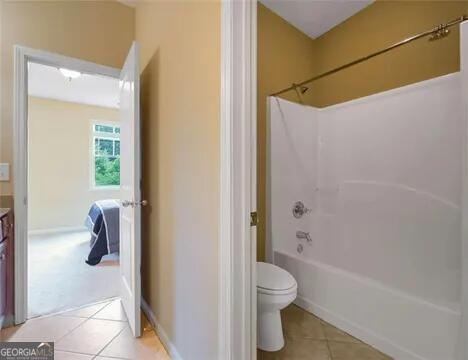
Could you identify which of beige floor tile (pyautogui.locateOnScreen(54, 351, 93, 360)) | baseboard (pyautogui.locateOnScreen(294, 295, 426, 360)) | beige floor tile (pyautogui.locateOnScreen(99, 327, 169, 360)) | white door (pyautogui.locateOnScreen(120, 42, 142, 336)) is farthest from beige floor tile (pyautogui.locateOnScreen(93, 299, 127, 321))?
baseboard (pyautogui.locateOnScreen(294, 295, 426, 360))

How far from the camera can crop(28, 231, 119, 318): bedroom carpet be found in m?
2.08

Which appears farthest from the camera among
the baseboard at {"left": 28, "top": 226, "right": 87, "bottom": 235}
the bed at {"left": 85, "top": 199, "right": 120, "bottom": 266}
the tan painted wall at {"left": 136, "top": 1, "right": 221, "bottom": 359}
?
the baseboard at {"left": 28, "top": 226, "right": 87, "bottom": 235}

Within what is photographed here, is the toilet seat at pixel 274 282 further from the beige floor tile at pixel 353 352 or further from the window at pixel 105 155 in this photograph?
the window at pixel 105 155

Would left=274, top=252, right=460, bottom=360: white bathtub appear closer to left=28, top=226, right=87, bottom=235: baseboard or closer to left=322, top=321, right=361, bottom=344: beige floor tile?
left=322, top=321, right=361, bottom=344: beige floor tile

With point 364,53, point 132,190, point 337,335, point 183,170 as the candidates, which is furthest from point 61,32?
point 337,335

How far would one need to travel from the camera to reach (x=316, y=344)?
160 centimetres

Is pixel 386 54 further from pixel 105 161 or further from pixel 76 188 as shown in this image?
pixel 76 188

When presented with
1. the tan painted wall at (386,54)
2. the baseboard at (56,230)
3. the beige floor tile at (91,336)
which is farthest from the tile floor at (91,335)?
the baseboard at (56,230)

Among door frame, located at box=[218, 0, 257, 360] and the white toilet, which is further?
the white toilet

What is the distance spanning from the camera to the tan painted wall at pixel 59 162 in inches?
172

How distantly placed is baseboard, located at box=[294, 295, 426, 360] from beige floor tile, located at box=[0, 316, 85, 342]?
5.85 ft

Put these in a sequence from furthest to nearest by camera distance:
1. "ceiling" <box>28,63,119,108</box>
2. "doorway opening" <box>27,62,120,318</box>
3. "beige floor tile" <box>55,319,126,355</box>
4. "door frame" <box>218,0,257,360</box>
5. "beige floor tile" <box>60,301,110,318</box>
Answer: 1. "ceiling" <box>28,63,119,108</box>
2. "doorway opening" <box>27,62,120,318</box>
3. "beige floor tile" <box>60,301,110,318</box>
4. "beige floor tile" <box>55,319,126,355</box>
5. "door frame" <box>218,0,257,360</box>

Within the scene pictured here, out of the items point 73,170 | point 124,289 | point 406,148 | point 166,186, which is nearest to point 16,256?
point 124,289

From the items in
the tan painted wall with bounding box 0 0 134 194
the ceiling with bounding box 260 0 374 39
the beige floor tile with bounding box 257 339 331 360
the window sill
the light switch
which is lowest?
the beige floor tile with bounding box 257 339 331 360
